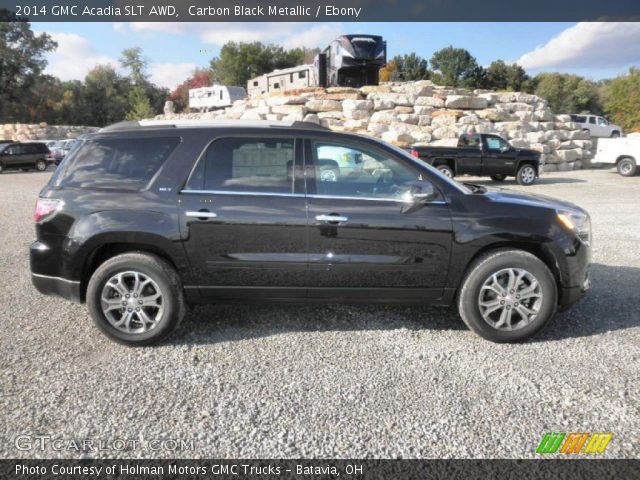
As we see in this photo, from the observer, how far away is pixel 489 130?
22250mm

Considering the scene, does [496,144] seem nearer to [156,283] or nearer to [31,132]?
[156,283]

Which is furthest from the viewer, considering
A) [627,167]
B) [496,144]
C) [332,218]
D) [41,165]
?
[41,165]

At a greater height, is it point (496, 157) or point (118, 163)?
point (118, 163)

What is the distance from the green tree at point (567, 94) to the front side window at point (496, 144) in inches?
2156

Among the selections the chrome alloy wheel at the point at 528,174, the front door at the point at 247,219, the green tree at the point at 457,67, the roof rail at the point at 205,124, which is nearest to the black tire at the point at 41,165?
the chrome alloy wheel at the point at 528,174

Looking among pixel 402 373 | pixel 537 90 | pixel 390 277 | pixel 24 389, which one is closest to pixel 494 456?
pixel 402 373

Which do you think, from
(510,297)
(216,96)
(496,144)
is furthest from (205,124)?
(216,96)

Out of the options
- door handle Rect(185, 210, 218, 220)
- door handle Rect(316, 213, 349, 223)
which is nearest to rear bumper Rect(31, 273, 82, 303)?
door handle Rect(185, 210, 218, 220)

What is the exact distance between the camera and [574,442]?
8.89ft

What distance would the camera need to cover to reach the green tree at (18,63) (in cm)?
5580

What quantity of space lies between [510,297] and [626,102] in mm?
47698

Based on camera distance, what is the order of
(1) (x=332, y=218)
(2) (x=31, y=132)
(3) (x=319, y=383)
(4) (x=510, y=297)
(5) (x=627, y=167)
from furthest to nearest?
1. (2) (x=31, y=132)
2. (5) (x=627, y=167)
3. (4) (x=510, y=297)
4. (1) (x=332, y=218)
5. (3) (x=319, y=383)

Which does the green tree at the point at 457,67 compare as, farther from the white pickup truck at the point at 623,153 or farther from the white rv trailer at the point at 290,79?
the white pickup truck at the point at 623,153
